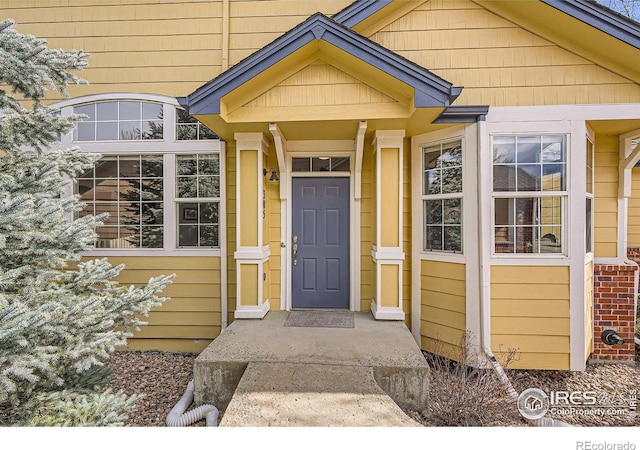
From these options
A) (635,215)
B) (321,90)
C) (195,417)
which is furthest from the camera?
(635,215)

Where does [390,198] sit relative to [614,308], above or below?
above

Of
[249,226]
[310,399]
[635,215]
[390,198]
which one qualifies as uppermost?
[390,198]

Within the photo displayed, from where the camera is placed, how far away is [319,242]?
4453 mm

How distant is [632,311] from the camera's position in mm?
4000

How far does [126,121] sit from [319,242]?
10.3ft

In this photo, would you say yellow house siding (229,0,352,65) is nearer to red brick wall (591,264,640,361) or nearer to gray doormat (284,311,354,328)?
gray doormat (284,311,354,328)

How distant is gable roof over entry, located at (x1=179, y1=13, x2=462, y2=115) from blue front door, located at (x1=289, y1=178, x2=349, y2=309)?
5.05ft

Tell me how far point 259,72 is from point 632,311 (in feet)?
16.8

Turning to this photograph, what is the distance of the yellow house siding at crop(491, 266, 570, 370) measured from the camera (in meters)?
3.68

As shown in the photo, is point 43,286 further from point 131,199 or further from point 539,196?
point 539,196

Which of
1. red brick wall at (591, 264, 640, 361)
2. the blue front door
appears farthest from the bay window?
the blue front door

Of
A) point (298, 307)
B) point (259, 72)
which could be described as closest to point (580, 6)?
point (259, 72)

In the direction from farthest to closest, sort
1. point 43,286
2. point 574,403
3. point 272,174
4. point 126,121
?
point 126,121 → point 272,174 → point 574,403 → point 43,286

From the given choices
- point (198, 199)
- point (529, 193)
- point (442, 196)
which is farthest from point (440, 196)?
point (198, 199)
